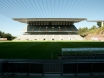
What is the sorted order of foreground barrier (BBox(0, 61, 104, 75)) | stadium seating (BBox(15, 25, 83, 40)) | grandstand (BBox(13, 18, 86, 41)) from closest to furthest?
foreground barrier (BBox(0, 61, 104, 75)) < grandstand (BBox(13, 18, 86, 41)) < stadium seating (BBox(15, 25, 83, 40))

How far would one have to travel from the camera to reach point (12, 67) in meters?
8.85

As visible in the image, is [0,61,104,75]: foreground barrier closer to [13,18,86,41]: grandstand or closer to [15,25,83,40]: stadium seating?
[13,18,86,41]: grandstand

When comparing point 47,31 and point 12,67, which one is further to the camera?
point 47,31

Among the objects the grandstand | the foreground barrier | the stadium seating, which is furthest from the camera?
the stadium seating

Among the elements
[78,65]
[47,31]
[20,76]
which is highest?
[47,31]

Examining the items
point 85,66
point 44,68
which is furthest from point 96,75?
point 44,68

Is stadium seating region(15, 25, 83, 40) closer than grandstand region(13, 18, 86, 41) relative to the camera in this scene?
No

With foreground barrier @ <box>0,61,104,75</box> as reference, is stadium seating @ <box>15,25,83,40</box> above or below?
above

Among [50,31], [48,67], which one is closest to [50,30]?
[50,31]

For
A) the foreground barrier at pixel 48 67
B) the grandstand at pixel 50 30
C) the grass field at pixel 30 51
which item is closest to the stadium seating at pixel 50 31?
the grandstand at pixel 50 30

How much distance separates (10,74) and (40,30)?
82.9m

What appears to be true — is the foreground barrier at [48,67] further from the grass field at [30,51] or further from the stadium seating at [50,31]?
the stadium seating at [50,31]

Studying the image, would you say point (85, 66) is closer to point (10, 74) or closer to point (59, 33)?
point (10, 74)

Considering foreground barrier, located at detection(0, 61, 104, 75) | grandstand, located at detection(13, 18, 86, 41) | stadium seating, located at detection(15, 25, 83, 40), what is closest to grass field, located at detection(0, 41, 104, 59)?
foreground barrier, located at detection(0, 61, 104, 75)
